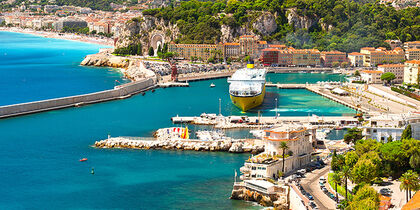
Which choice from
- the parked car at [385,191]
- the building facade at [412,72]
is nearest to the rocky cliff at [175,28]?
the building facade at [412,72]

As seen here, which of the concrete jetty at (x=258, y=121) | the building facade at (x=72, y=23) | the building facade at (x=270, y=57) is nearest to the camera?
the concrete jetty at (x=258, y=121)

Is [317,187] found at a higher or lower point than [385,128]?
lower

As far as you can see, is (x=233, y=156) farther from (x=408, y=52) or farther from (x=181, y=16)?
(x=181, y=16)

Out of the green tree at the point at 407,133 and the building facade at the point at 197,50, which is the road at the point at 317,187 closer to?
the green tree at the point at 407,133

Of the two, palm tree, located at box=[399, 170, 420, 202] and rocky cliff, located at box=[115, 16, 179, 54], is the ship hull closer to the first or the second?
palm tree, located at box=[399, 170, 420, 202]

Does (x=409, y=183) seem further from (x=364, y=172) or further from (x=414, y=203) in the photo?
(x=364, y=172)

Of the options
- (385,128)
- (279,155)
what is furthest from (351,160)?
(385,128)
